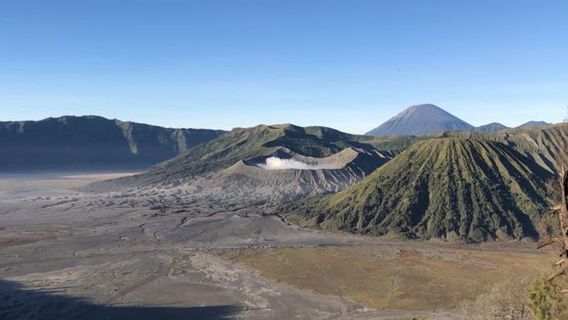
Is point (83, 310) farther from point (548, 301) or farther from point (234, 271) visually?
point (548, 301)

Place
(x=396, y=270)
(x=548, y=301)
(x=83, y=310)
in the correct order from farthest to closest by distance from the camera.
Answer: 1. (x=396, y=270)
2. (x=83, y=310)
3. (x=548, y=301)

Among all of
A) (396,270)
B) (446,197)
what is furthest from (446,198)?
(396,270)

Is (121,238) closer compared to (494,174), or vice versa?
(121,238)

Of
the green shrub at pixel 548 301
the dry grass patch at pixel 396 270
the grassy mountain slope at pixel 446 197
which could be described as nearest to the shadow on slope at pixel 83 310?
the dry grass patch at pixel 396 270

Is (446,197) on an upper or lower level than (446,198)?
upper

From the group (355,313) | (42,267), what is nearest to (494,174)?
(355,313)

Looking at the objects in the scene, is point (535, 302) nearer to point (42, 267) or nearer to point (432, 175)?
point (42, 267)

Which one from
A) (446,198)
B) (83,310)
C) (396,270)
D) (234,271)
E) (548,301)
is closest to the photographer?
(548,301)
